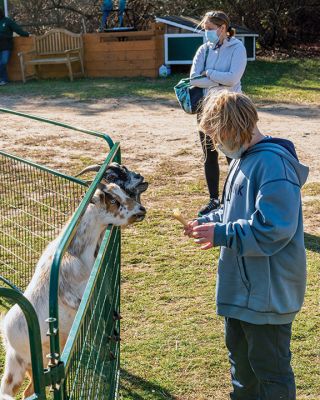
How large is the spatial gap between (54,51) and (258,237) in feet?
49.6

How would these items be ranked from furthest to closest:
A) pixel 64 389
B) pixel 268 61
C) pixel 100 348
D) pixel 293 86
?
1. pixel 268 61
2. pixel 293 86
3. pixel 100 348
4. pixel 64 389

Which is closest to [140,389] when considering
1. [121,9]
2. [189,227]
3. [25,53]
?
[189,227]

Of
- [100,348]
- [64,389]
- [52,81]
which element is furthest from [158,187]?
[52,81]

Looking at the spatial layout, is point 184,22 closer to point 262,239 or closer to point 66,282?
point 66,282

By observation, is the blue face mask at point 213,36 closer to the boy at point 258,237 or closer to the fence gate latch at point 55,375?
the boy at point 258,237

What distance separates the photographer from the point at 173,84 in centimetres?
1534

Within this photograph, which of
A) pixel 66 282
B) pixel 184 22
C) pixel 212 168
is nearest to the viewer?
pixel 66 282

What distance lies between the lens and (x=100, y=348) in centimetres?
339

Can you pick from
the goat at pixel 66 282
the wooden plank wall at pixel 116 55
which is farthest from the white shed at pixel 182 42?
the goat at pixel 66 282

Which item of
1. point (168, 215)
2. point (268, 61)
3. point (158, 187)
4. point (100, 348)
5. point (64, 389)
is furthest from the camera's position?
point (268, 61)

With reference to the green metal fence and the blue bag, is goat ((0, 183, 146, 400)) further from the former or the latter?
the blue bag

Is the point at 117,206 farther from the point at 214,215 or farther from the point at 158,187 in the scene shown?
the point at 158,187

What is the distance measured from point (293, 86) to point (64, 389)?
13149mm

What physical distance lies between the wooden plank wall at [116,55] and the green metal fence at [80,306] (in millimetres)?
9512
